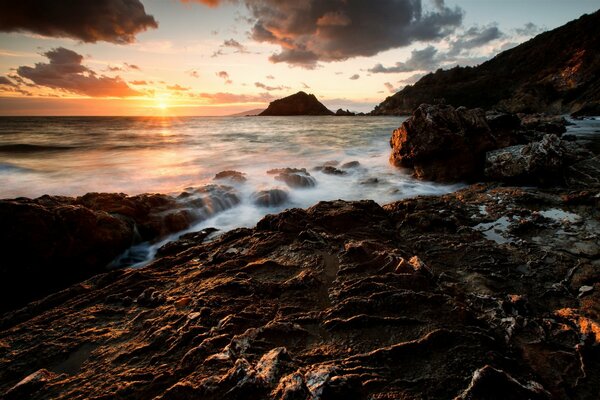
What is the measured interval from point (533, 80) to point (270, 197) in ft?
298

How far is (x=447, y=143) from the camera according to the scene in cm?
1005

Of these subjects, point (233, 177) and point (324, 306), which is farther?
point (233, 177)

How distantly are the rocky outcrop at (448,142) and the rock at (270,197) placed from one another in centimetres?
535

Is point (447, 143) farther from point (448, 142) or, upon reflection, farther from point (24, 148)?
point (24, 148)

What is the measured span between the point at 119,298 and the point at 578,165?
12708 millimetres

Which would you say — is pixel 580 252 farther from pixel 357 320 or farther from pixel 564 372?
pixel 357 320

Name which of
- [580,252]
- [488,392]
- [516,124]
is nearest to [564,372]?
[488,392]

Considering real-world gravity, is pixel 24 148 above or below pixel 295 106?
below

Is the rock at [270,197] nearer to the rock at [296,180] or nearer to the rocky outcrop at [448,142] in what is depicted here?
the rock at [296,180]

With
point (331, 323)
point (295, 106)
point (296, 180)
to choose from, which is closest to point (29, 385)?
point (331, 323)

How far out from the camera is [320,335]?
2.85 m

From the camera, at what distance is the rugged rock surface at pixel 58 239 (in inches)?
186

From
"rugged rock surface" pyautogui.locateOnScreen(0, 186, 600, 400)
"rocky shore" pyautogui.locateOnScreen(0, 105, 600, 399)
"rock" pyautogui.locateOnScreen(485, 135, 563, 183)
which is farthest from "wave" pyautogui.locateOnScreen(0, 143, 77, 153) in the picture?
"rock" pyautogui.locateOnScreen(485, 135, 563, 183)

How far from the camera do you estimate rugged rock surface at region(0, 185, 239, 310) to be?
4.72 m
